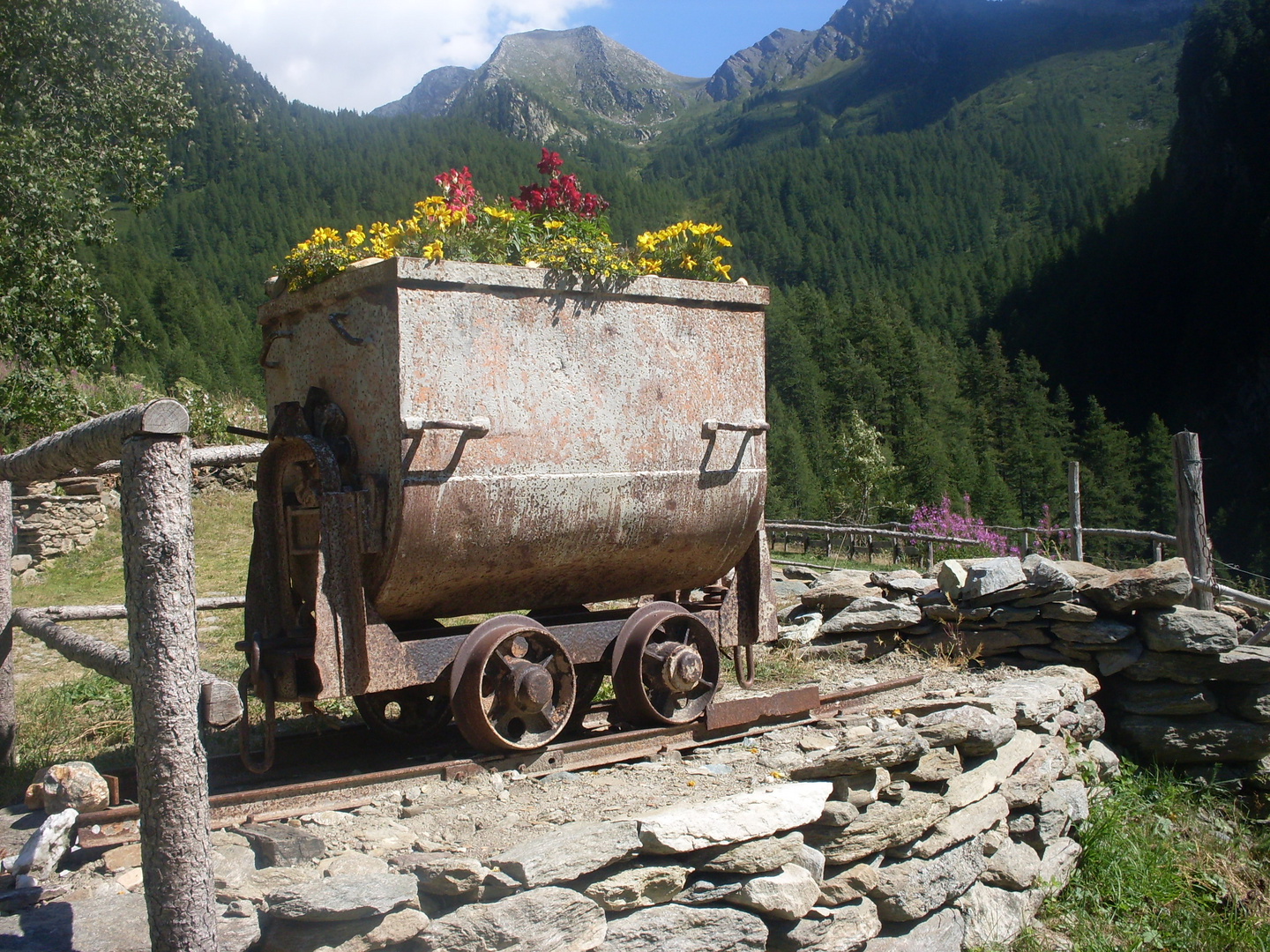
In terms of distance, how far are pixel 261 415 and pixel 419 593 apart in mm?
16512

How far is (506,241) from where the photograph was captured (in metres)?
4.52

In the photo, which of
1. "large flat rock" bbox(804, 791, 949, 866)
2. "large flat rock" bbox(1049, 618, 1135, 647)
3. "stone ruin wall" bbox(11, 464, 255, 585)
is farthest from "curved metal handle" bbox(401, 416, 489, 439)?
"stone ruin wall" bbox(11, 464, 255, 585)

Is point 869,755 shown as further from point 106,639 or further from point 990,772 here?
point 106,639

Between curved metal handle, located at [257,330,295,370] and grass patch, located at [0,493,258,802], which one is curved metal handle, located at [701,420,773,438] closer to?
curved metal handle, located at [257,330,295,370]

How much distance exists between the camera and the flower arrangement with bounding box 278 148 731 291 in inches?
173

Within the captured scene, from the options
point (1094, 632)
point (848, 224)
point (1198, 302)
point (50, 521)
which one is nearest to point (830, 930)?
point (1094, 632)

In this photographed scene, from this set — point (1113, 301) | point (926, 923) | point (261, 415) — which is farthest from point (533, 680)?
point (1113, 301)

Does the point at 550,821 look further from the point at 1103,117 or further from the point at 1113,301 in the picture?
the point at 1103,117

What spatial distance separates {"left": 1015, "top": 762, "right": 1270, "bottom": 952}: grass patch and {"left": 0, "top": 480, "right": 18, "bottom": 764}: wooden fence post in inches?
196

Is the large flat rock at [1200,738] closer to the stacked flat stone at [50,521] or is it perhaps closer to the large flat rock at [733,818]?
the large flat rock at [733,818]

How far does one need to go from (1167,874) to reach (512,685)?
414 centimetres

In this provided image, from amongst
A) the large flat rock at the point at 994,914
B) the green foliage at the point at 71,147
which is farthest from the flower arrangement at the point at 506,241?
the green foliage at the point at 71,147

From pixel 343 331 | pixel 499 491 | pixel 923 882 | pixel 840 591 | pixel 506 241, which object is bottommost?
pixel 923 882

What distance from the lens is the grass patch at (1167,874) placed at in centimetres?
540
